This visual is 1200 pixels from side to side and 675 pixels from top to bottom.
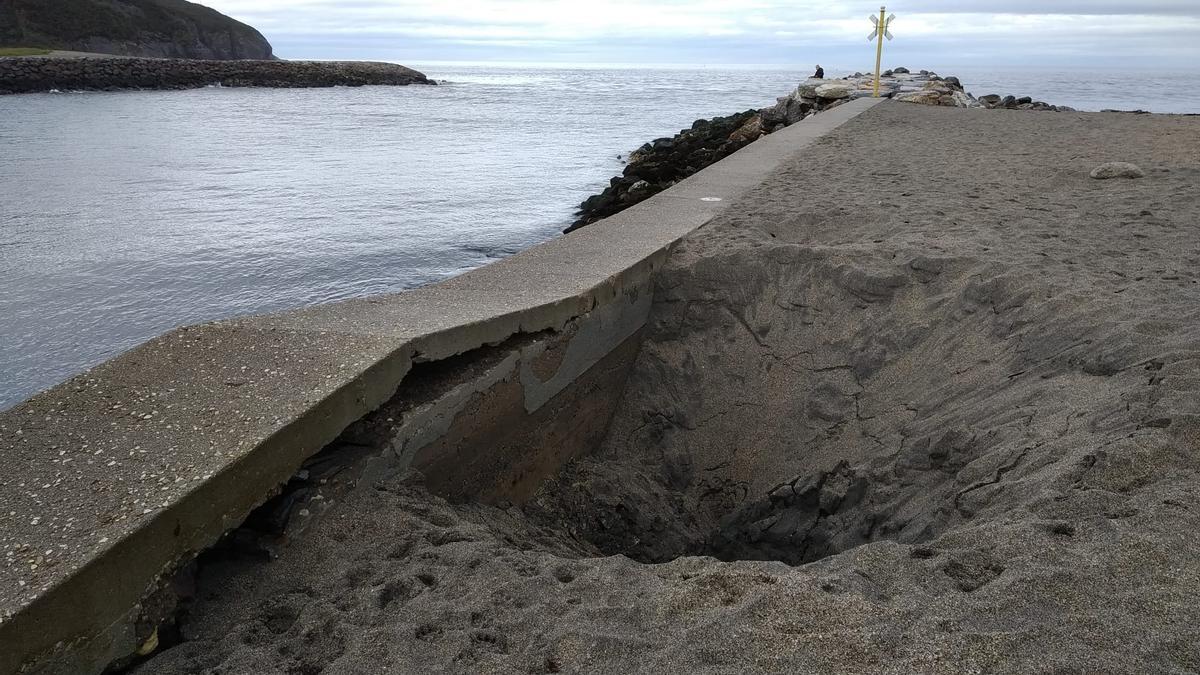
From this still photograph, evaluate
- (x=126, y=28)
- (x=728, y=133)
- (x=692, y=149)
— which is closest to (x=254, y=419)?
(x=692, y=149)

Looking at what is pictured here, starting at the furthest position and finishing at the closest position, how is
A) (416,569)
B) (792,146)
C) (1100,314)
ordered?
(792,146) < (1100,314) < (416,569)

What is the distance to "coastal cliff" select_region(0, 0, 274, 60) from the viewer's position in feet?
194

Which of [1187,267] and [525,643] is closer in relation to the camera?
[525,643]

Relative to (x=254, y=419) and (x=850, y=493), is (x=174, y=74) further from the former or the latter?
(x=850, y=493)

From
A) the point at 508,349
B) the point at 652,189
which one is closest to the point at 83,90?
the point at 652,189

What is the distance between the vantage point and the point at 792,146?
1073 cm

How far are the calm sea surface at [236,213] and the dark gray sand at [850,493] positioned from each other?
4.28 meters

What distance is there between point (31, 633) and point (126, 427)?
87cm

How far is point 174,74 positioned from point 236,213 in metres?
46.8

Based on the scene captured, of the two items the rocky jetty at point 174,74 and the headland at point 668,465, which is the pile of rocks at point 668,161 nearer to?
the headland at point 668,465

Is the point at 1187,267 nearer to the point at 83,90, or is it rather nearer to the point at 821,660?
the point at 821,660

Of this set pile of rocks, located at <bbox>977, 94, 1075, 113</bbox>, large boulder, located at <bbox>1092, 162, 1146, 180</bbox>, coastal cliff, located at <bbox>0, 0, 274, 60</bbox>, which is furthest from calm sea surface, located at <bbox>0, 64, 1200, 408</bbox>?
coastal cliff, located at <bbox>0, 0, 274, 60</bbox>

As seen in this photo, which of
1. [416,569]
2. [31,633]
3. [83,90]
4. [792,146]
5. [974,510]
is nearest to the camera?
[31,633]

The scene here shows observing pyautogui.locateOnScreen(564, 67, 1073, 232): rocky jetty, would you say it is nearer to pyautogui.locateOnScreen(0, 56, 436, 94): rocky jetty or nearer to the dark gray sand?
the dark gray sand
